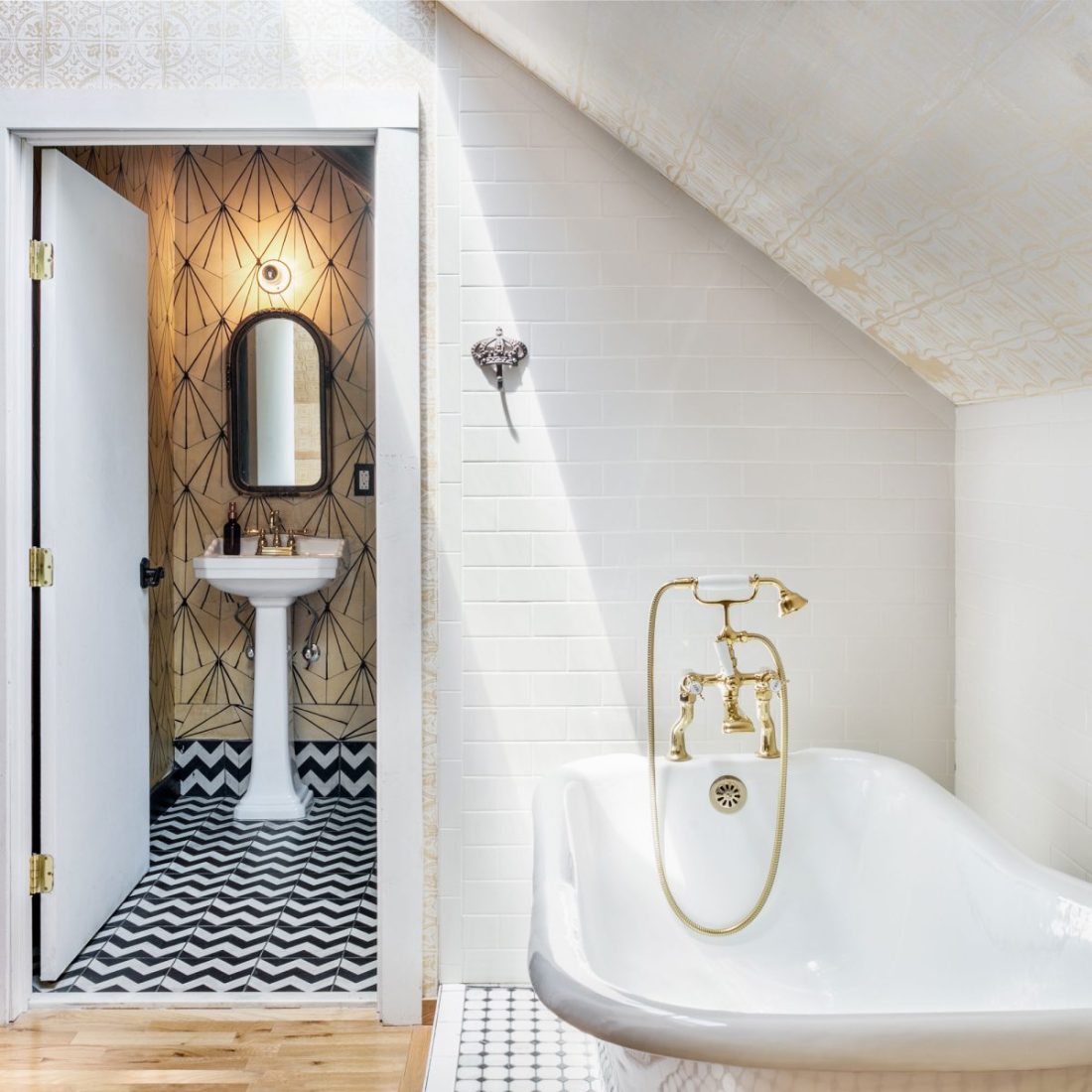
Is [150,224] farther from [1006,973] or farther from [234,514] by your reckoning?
[1006,973]

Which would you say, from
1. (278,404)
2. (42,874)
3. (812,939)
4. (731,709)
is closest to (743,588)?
(731,709)

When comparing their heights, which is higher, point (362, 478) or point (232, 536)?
point (362, 478)

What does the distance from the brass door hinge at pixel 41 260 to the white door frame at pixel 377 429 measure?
0.13 feet

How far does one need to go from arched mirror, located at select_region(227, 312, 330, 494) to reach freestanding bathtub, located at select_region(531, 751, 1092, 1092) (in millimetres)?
2263

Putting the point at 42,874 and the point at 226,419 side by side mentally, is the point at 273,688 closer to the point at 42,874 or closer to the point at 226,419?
the point at 226,419

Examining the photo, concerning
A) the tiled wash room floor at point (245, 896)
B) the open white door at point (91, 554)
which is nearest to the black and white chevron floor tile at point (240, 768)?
the tiled wash room floor at point (245, 896)

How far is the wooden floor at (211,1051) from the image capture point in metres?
2.26

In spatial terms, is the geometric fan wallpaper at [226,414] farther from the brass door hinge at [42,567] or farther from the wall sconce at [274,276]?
the brass door hinge at [42,567]

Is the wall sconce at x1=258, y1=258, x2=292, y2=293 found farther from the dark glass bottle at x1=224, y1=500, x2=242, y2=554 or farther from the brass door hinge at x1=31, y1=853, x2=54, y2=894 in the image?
the brass door hinge at x1=31, y1=853, x2=54, y2=894

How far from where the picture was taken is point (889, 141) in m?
1.55

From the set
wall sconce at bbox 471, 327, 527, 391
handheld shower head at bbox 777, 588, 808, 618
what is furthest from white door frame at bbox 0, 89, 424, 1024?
handheld shower head at bbox 777, 588, 808, 618

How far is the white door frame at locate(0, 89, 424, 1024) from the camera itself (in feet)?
8.04

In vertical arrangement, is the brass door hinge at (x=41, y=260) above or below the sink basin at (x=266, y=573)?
above

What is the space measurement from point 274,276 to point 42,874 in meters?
2.44
